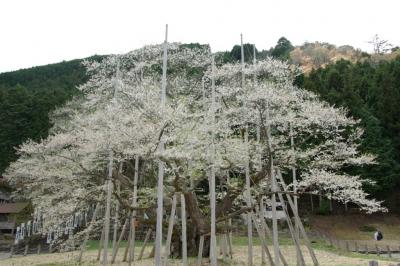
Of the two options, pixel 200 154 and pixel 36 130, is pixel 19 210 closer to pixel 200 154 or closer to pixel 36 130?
pixel 36 130

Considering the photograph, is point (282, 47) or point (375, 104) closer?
point (375, 104)

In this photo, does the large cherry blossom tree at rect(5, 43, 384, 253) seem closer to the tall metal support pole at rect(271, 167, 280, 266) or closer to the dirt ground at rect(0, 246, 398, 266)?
the tall metal support pole at rect(271, 167, 280, 266)

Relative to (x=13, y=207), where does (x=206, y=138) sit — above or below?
above

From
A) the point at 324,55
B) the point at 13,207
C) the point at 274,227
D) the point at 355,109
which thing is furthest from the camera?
the point at 324,55

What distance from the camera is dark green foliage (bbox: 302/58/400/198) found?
28.9m

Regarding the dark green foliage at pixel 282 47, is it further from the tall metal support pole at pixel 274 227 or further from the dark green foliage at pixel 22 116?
the tall metal support pole at pixel 274 227

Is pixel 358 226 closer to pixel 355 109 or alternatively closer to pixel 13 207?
pixel 355 109

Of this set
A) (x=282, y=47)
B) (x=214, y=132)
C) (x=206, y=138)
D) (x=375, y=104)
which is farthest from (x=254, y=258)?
(x=282, y=47)

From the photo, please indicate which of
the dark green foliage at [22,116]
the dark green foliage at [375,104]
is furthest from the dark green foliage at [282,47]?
the dark green foliage at [22,116]

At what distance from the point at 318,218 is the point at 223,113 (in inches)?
741

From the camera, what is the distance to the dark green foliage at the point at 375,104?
94.7 feet

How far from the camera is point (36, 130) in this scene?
32.3 metres

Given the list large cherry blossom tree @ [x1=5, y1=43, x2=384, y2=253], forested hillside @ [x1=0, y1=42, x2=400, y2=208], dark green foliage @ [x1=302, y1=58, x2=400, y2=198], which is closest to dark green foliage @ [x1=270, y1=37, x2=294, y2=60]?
forested hillside @ [x1=0, y1=42, x2=400, y2=208]

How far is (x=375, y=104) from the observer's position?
3356cm
